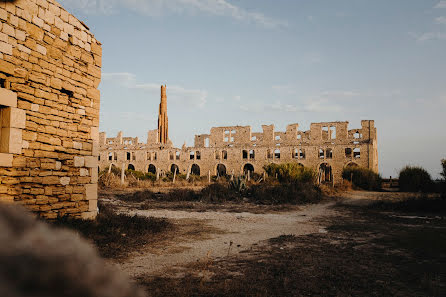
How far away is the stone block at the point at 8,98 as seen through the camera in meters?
4.48

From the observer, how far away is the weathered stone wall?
1206 inches

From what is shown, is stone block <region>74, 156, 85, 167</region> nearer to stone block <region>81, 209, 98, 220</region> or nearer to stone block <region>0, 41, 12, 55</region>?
stone block <region>81, 209, 98, 220</region>

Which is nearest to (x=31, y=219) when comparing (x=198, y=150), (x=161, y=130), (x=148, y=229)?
(x=148, y=229)

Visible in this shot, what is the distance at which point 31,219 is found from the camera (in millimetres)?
433

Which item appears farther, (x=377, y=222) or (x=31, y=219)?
(x=377, y=222)

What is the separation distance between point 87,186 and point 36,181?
111 centimetres

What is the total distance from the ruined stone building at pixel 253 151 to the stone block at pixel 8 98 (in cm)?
2456

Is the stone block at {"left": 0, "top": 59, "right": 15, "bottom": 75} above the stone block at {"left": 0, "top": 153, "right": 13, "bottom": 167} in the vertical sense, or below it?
above

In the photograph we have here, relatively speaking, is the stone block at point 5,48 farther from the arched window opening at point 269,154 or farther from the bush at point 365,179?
the arched window opening at point 269,154

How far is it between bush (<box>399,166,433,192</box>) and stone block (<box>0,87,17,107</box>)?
22089mm

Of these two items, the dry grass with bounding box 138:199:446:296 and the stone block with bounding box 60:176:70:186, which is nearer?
the dry grass with bounding box 138:199:446:296

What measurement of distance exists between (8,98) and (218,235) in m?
4.58

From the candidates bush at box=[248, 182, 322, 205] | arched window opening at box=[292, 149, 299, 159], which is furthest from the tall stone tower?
bush at box=[248, 182, 322, 205]

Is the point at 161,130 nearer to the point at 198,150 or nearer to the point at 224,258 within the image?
the point at 198,150
